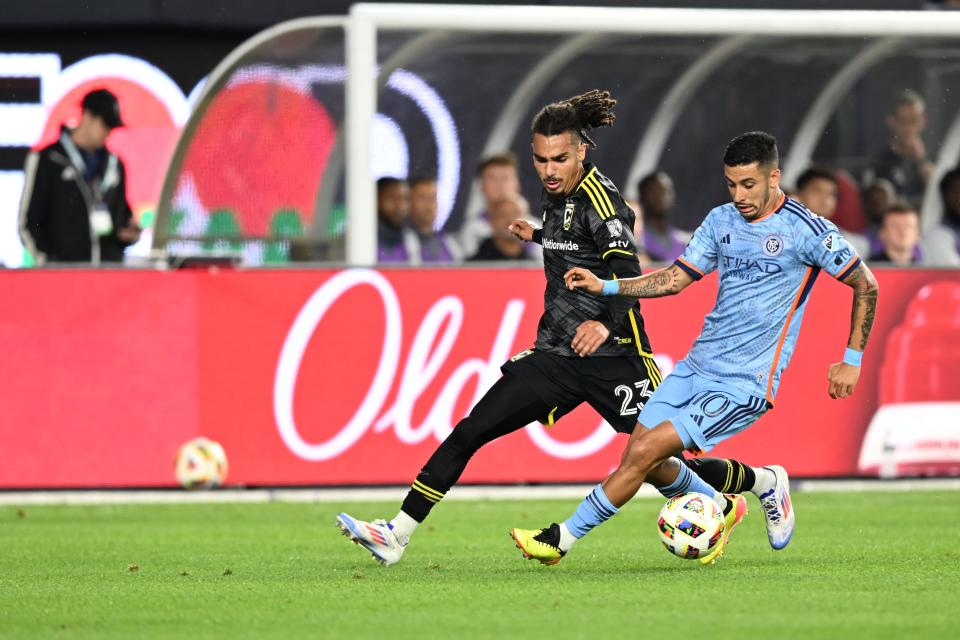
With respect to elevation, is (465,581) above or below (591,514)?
below

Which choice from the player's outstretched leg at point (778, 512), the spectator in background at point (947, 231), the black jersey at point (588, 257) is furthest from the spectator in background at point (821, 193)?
the black jersey at point (588, 257)

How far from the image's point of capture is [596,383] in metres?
8.84

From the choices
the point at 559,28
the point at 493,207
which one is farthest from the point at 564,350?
the point at 559,28

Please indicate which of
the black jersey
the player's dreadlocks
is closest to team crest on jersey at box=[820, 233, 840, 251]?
the black jersey

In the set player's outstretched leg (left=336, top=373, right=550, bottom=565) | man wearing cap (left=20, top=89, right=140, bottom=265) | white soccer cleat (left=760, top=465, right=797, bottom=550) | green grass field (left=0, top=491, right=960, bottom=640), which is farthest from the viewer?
man wearing cap (left=20, top=89, right=140, bottom=265)

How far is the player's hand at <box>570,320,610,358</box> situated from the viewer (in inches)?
333

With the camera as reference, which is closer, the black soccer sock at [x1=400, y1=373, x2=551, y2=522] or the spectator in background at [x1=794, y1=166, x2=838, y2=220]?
the black soccer sock at [x1=400, y1=373, x2=551, y2=522]

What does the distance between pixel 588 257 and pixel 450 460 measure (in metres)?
1.13

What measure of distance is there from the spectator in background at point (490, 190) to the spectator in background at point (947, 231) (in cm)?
320

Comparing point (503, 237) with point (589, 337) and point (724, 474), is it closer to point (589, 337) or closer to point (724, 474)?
point (724, 474)

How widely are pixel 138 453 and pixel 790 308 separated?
19.4 ft

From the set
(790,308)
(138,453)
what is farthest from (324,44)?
(790,308)

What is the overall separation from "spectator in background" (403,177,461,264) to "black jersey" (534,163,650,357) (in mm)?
4839

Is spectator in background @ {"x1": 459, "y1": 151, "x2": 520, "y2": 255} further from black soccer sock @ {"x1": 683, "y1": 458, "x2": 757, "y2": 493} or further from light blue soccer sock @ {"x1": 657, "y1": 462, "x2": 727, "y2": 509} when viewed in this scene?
light blue soccer sock @ {"x1": 657, "y1": 462, "x2": 727, "y2": 509}
